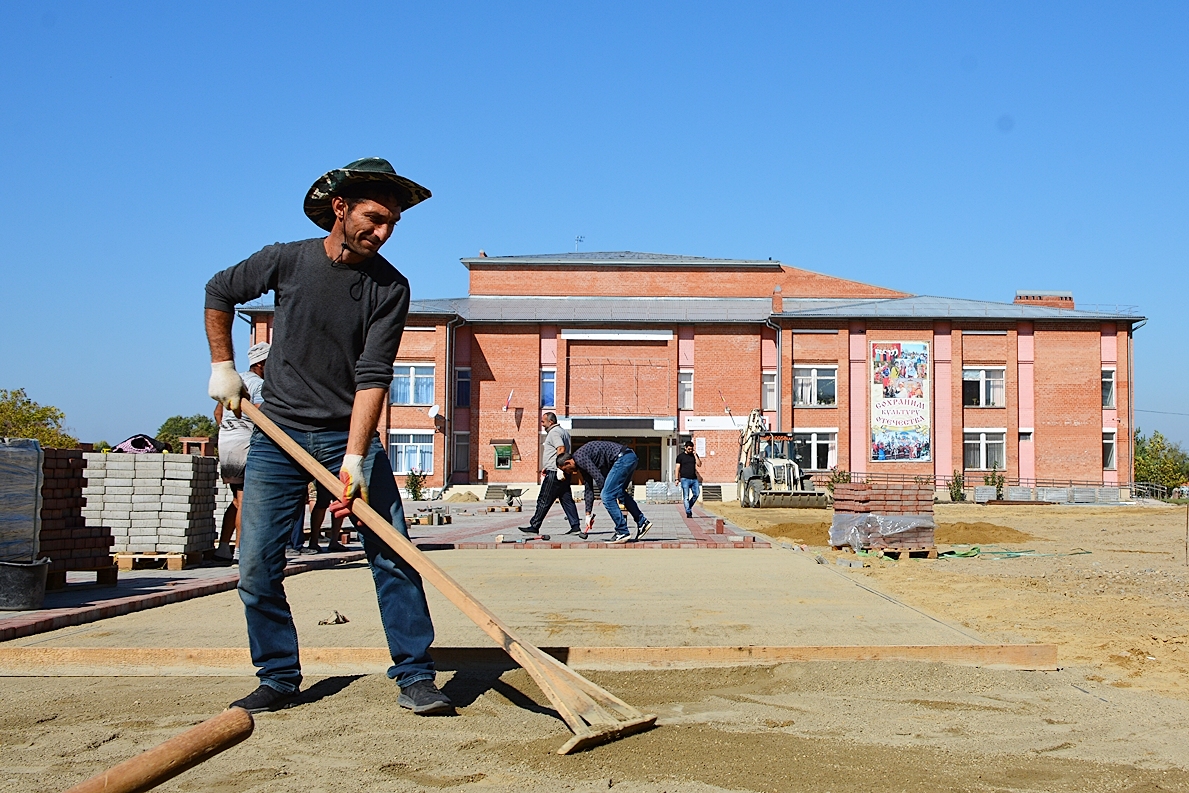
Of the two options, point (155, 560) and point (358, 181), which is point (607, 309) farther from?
point (358, 181)

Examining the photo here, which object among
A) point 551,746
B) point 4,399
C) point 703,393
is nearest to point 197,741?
point 551,746

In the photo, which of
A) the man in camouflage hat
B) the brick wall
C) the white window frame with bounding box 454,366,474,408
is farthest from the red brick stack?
the brick wall

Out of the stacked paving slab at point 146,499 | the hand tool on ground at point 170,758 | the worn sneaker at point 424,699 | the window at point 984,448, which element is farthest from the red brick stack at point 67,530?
the window at point 984,448

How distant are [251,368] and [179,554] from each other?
2010 mm

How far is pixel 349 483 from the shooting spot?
4.21 metres

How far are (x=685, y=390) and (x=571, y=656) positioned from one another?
41443 mm

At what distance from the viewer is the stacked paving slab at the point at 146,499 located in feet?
32.3

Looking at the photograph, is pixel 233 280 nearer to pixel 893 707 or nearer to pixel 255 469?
pixel 255 469

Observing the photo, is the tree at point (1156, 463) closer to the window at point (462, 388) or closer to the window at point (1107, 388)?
the window at point (1107, 388)

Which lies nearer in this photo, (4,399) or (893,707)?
(893,707)

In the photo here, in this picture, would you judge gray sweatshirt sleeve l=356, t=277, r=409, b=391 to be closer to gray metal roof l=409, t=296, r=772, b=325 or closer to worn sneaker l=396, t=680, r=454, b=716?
worn sneaker l=396, t=680, r=454, b=716

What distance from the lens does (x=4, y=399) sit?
46.3m

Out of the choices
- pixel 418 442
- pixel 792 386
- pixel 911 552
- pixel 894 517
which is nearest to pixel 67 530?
pixel 894 517

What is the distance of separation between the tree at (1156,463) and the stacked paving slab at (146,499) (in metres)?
67.1
